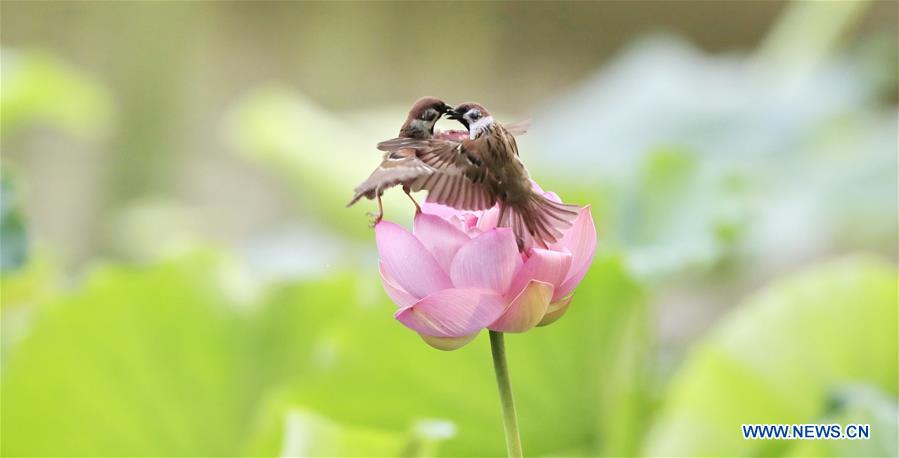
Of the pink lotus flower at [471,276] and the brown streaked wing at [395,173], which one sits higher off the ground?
the brown streaked wing at [395,173]

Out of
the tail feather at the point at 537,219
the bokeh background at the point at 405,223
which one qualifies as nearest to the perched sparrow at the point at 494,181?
the tail feather at the point at 537,219

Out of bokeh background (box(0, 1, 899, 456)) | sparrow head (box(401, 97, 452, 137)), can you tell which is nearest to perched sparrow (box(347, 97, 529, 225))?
sparrow head (box(401, 97, 452, 137))

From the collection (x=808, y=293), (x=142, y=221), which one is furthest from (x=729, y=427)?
(x=142, y=221)

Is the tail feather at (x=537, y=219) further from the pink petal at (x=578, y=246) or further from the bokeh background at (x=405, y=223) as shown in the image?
the bokeh background at (x=405, y=223)

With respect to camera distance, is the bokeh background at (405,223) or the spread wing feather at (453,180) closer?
the spread wing feather at (453,180)

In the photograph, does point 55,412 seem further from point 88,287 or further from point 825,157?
point 825,157

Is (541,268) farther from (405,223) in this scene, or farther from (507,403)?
(405,223)

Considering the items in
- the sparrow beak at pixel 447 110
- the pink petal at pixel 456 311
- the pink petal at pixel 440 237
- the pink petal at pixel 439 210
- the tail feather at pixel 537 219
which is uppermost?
the sparrow beak at pixel 447 110

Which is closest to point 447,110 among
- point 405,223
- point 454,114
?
point 454,114
